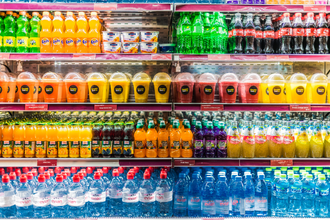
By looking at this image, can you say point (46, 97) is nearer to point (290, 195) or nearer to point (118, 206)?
point (118, 206)

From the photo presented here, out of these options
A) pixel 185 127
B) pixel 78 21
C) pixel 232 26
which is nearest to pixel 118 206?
pixel 185 127

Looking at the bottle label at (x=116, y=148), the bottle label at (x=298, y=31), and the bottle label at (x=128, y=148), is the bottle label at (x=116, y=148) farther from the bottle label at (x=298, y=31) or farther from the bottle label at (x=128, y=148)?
the bottle label at (x=298, y=31)

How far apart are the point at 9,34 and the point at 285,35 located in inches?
108

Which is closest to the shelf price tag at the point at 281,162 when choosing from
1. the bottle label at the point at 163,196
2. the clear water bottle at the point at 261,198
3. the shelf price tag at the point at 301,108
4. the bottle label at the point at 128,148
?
the clear water bottle at the point at 261,198

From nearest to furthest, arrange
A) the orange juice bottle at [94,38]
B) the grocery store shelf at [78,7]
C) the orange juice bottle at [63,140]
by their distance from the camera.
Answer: the grocery store shelf at [78,7] < the orange juice bottle at [63,140] < the orange juice bottle at [94,38]

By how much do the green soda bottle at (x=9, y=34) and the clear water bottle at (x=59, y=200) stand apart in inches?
54.7

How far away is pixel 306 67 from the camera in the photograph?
322cm

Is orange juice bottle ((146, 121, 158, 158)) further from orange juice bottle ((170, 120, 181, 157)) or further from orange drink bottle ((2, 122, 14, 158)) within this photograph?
orange drink bottle ((2, 122, 14, 158))

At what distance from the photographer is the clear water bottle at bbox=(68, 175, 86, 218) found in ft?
7.79

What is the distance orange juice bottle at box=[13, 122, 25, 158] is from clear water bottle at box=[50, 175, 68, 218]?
0.46 meters

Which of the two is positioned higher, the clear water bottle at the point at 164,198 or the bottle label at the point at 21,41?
the bottle label at the point at 21,41

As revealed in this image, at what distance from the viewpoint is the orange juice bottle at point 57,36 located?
100 inches

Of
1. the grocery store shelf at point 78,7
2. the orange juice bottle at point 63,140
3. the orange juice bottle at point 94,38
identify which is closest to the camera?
the grocery store shelf at point 78,7

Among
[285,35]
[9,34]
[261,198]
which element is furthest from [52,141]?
[285,35]
